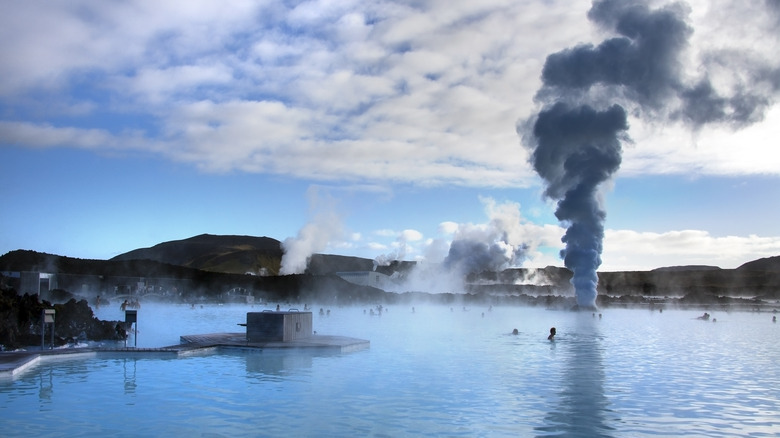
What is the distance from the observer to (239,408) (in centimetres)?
1600

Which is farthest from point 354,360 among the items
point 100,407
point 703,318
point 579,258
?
point 579,258

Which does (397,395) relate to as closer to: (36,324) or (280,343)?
(280,343)

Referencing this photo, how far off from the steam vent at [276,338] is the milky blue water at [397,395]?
0.83 meters

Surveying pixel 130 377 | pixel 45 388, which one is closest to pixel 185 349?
pixel 130 377

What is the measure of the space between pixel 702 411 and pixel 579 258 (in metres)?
70.4

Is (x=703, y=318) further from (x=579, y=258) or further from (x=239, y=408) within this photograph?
(x=239, y=408)

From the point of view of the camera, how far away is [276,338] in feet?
96.8

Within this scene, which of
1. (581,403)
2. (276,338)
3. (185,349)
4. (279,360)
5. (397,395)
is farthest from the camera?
(276,338)

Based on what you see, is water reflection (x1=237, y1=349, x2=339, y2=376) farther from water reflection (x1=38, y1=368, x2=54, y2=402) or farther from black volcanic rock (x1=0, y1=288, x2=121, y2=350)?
black volcanic rock (x1=0, y1=288, x2=121, y2=350)

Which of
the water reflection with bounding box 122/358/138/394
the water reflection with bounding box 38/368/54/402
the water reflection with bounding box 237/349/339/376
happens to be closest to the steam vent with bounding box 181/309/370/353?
the water reflection with bounding box 237/349/339/376

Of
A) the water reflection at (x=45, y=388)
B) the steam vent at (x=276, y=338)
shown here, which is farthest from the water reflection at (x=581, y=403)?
the water reflection at (x=45, y=388)

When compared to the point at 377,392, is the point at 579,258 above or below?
Result: above

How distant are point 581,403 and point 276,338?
646 inches

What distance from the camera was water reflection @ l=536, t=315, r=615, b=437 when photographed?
46.8 ft
